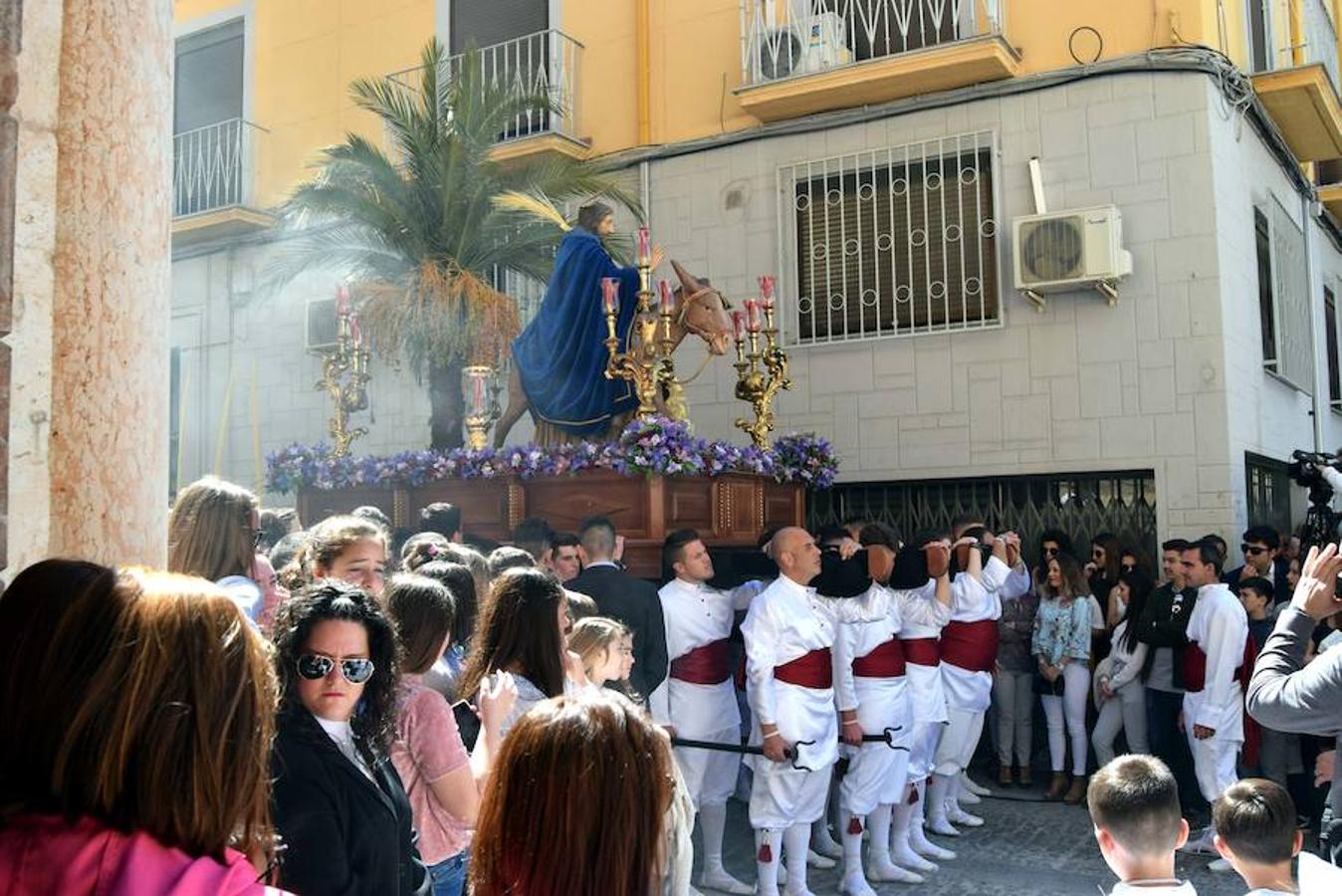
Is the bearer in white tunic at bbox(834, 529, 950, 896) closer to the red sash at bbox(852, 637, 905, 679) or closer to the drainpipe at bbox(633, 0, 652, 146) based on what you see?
the red sash at bbox(852, 637, 905, 679)

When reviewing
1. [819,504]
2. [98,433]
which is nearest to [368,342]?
[819,504]

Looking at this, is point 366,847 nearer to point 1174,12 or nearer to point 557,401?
point 557,401

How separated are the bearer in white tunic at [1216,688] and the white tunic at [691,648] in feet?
9.01

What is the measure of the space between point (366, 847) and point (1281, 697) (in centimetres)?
227

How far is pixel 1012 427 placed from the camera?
34.9 ft

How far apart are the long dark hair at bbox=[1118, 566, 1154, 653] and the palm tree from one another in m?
5.43

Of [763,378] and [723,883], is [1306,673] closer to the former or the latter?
[723,883]

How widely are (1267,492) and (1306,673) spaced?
29.7 feet

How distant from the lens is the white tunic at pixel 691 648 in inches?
278

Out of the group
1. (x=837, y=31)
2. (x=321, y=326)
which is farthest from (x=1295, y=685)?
(x=321, y=326)

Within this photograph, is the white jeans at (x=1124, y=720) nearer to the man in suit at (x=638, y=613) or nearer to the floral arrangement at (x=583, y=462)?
the floral arrangement at (x=583, y=462)

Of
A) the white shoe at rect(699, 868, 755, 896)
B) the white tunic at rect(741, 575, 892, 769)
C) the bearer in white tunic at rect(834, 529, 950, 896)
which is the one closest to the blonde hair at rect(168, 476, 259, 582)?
the white tunic at rect(741, 575, 892, 769)

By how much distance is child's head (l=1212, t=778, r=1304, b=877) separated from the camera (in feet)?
10.9

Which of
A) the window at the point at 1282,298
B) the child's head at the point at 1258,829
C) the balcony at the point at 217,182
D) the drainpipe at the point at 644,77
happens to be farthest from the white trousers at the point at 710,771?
the balcony at the point at 217,182
